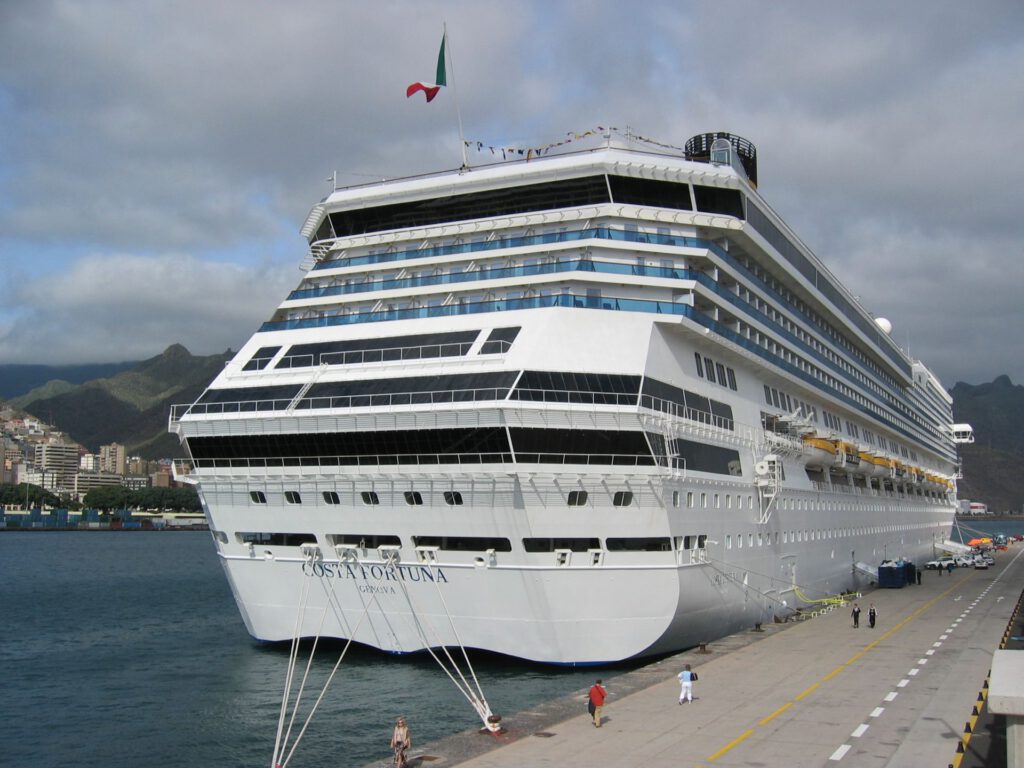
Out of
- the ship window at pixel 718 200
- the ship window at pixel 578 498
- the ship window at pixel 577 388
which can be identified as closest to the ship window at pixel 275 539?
the ship window at pixel 578 498

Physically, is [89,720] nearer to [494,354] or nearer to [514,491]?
[514,491]

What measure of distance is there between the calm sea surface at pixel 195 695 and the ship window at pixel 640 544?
11.6ft

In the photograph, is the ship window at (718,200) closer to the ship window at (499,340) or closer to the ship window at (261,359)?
the ship window at (499,340)

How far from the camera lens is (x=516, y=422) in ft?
74.3

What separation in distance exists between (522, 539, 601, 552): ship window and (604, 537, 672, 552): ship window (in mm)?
382

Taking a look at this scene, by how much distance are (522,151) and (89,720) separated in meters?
22.5

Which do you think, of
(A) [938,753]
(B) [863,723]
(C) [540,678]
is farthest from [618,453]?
(A) [938,753]

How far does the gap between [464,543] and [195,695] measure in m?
8.63

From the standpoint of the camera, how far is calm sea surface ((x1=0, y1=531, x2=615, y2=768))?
67.9 feet

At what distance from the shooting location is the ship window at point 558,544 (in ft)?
76.6

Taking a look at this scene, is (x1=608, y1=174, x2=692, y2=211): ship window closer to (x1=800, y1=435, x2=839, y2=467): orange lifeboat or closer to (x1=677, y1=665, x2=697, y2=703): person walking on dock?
(x1=800, y1=435, x2=839, y2=467): orange lifeboat

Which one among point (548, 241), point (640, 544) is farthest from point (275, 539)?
point (548, 241)

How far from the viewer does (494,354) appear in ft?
81.4

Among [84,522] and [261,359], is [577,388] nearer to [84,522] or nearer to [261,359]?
[261,359]
